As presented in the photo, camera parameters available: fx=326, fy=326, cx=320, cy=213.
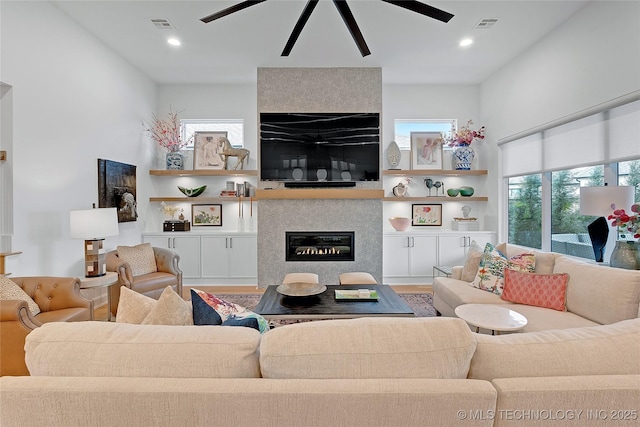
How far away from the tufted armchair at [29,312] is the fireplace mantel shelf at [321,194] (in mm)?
2474

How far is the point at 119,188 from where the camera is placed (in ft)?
14.2

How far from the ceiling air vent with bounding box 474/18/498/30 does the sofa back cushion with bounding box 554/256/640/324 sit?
8.55 feet

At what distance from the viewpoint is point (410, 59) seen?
441 cm

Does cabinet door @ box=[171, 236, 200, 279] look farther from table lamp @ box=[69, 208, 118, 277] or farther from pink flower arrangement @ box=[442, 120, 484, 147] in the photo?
pink flower arrangement @ box=[442, 120, 484, 147]

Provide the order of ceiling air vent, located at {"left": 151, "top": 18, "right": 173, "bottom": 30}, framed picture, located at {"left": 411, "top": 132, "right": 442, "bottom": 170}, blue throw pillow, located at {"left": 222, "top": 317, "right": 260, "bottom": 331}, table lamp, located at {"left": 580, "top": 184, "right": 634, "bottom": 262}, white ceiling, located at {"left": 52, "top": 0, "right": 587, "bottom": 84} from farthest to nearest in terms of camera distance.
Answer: framed picture, located at {"left": 411, "top": 132, "right": 442, "bottom": 170}
ceiling air vent, located at {"left": 151, "top": 18, "right": 173, "bottom": 30}
white ceiling, located at {"left": 52, "top": 0, "right": 587, "bottom": 84}
table lamp, located at {"left": 580, "top": 184, "right": 634, "bottom": 262}
blue throw pillow, located at {"left": 222, "top": 317, "right": 260, "bottom": 331}

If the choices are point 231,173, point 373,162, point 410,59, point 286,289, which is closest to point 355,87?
point 410,59

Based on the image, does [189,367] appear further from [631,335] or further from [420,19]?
[420,19]

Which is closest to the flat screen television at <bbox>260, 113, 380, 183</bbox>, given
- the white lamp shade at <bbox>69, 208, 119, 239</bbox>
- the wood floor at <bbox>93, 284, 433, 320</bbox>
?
the wood floor at <bbox>93, 284, 433, 320</bbox>

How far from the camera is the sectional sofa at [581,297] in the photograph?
2.13 meters

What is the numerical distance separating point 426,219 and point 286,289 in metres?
3.21

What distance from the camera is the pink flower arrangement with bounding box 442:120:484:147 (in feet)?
16.9

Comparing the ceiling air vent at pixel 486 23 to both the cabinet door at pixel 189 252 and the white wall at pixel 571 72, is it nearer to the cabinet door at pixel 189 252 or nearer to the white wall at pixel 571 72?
the white wall at pixel 571 72

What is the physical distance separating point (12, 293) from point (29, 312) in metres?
0.41

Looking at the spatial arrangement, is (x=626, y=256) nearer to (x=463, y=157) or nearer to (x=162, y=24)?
(x=463, y=157)
